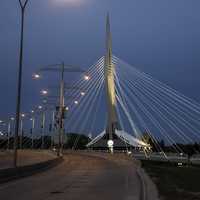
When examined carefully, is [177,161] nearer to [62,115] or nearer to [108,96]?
[108,96]

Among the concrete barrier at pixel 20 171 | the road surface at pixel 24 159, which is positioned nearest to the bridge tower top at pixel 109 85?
the road surface at pixel 24 159

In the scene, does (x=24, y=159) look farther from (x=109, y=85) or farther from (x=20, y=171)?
(x=20, y=171)

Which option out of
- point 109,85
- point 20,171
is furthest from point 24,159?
point 20,171

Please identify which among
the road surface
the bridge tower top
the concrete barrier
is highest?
the bridge tower top

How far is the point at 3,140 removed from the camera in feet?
538

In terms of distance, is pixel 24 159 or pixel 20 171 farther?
pixel 24 159

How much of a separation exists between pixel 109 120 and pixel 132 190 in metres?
42.0

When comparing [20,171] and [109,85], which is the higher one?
[109,85]

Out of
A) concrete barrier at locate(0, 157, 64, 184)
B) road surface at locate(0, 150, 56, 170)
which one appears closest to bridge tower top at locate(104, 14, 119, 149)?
road surface at locate(0, 150, 56, 170)

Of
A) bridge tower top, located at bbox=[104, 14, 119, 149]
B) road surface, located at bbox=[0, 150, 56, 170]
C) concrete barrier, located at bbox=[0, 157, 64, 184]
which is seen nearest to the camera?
concrete barrier, located at bbox=[0, 157, 64, 184]

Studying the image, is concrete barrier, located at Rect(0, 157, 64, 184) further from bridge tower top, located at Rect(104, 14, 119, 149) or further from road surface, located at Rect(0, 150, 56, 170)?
bridge tower top, located at Rect(104, 14, 119, 149)

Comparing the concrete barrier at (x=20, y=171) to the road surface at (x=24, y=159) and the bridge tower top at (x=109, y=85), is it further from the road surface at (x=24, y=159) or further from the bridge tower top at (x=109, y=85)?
the bridge tower top at (x=109, y=85)

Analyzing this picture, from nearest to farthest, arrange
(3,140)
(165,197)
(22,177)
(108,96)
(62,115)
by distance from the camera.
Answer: (165,197) → (22,177) → (62,115) → (108,96) → (3,140)

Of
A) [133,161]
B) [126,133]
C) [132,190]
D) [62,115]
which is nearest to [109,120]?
[62,115]
